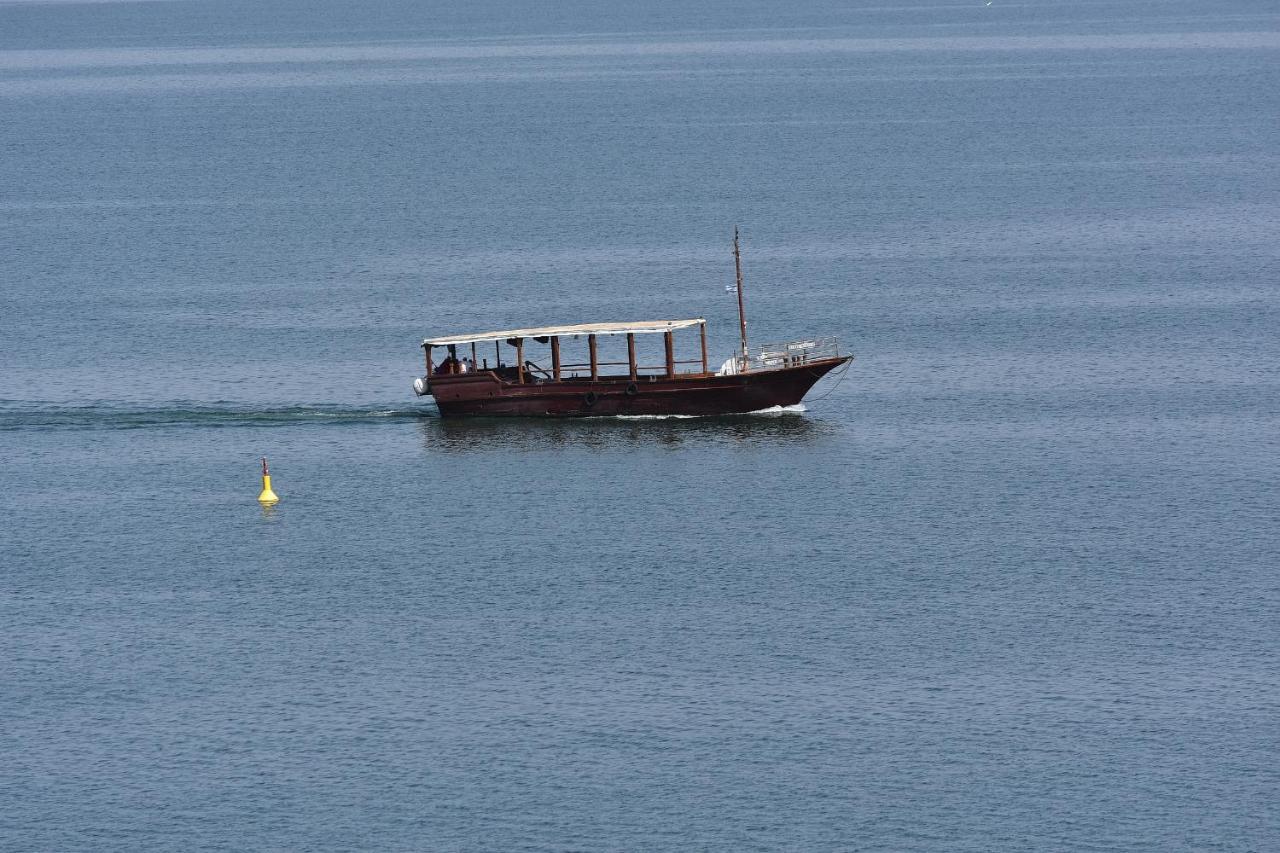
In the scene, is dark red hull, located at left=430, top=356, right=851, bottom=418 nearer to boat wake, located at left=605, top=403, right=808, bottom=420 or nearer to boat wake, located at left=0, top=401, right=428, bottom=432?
boat wake, located at left=605, top=403, right=808, bottom=420

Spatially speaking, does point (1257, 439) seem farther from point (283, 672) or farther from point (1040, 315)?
point (283, 672)

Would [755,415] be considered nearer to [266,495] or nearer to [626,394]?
[626,394]

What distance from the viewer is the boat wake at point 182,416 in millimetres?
114250

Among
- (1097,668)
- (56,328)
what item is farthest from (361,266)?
(1097,668)

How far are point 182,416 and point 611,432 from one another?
77.5 feet

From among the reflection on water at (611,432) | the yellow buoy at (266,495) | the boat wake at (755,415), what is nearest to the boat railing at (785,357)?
the boat wake at (755,415)

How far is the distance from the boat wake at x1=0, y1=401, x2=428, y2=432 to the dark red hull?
370 centimetres

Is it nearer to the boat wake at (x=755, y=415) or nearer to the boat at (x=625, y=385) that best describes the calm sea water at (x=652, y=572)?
the boat wake at (x=755, y=415)

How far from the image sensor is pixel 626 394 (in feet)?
368

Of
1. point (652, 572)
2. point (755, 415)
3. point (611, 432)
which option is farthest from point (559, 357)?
point (652, 572)

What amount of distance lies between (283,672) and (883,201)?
115 metres

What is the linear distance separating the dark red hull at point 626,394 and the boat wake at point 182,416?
3702 millimetres

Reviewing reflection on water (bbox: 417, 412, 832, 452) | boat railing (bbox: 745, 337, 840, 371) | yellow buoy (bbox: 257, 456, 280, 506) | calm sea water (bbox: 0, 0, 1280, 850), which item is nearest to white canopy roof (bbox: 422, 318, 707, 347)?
boat railing (bbox: 745, 337, 840, 371)

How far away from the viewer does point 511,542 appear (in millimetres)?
93938
